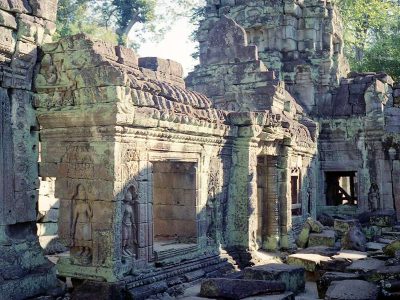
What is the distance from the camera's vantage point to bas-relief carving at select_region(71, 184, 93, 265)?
6.22m

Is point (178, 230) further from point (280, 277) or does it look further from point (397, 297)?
point (397, 297)

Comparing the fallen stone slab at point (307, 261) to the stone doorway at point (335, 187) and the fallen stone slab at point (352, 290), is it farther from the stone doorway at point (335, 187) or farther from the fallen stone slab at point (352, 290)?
the stone doorway at point (335, 187)

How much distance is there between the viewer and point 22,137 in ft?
20.8

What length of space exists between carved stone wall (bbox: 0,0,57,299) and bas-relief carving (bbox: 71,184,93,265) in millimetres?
484

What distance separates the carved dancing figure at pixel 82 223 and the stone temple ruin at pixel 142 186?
0.02 metres

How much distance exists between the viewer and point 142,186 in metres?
6.56

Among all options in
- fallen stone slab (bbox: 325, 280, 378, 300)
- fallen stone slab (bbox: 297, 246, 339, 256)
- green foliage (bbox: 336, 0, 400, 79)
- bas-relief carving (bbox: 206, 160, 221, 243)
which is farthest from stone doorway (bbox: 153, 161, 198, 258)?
green foliage (bbox: 336, 0, 400, 79)

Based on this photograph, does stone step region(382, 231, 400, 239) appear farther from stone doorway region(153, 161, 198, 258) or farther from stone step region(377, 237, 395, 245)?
stone doorway region(153, 161, 198, 258)

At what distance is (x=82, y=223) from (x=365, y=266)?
167 inches

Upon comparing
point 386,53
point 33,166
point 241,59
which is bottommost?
point 33,166

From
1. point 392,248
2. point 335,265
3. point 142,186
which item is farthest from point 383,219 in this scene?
point 142,186

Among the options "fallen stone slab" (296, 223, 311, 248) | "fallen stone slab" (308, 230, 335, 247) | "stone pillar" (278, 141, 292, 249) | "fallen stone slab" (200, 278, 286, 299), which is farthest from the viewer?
"fallen stone slab" (296, 223, 311, 248)

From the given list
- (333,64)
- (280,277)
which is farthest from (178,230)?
(333,64)

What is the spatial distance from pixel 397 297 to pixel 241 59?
860 centimetres
